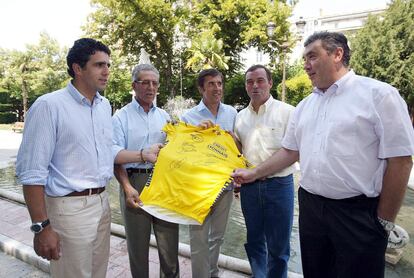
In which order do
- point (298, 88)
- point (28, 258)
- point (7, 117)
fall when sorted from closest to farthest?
point (28, 258)
point (298, 88)
point (7, 117)

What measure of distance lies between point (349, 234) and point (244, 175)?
2.93ft

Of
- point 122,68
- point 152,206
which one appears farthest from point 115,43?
point 152,206

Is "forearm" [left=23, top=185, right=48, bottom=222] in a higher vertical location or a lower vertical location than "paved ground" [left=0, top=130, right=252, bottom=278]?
higher

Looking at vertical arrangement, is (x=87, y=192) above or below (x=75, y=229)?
above

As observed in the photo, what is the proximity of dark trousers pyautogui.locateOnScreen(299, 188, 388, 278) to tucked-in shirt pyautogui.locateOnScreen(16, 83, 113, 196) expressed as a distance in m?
1.57

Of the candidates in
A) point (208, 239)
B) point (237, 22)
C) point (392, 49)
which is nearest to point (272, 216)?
point (208, 239)

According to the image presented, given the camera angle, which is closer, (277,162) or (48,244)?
(48,244)

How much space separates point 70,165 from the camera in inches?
81.5

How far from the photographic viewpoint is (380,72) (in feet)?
68.8

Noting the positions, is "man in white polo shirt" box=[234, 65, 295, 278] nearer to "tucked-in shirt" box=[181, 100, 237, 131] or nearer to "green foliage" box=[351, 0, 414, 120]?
"tucked-in shirt" box=[181, 100, 237, 131]

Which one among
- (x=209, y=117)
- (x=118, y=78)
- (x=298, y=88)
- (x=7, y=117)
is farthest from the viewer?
(x=7, y=117)

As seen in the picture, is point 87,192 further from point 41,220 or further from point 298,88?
point 298,88

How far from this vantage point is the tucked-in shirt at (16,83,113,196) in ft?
6.19

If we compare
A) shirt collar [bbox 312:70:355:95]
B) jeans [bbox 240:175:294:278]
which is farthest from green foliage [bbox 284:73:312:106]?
shirt collar [bbox 312:70:355:95]
